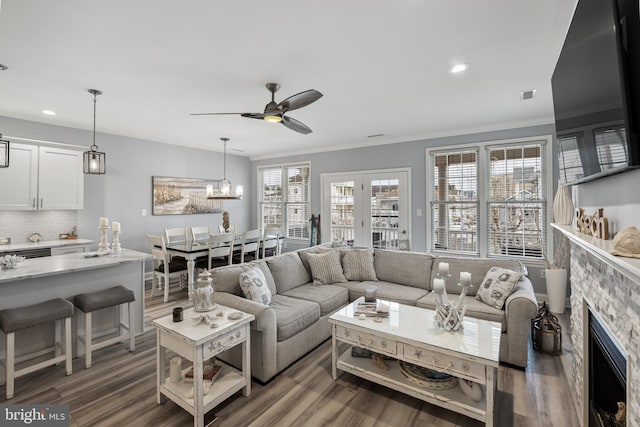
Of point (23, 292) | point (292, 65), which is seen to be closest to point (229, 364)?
point (23, 292)

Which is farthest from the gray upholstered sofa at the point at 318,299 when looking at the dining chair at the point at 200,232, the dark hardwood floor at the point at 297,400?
the dining chair at the point at 200,232

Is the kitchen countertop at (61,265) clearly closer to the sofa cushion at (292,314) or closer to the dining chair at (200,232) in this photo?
the sofa cushion at (292,314)

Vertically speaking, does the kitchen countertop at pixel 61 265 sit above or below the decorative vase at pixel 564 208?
below

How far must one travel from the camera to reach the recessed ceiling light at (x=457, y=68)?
8.73 feet

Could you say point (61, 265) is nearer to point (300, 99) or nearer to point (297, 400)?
point (297, 400)

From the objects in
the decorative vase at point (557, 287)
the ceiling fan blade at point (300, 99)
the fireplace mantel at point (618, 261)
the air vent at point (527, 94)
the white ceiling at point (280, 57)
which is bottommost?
the decorative vase at point (557, 287)

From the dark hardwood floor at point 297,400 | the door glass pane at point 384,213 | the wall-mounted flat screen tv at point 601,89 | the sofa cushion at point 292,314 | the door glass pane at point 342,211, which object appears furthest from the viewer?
the door glass pane at point 342,211

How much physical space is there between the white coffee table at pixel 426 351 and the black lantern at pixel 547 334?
1.06m

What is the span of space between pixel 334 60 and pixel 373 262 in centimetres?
244

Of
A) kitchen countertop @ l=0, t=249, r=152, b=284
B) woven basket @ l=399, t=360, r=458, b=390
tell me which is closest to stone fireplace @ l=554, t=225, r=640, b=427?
woven basket @ l=399, t=360, r=458, b=390

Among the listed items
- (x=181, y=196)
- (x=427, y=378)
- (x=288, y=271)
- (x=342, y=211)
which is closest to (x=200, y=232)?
(x=181, y=196)

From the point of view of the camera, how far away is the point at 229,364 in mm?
2631

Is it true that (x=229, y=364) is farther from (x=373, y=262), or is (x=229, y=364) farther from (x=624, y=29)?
(x=624, y=29)

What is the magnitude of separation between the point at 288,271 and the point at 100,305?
5.78 ft
